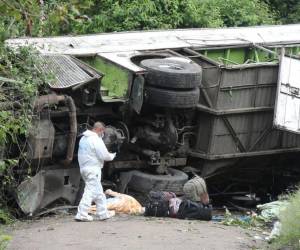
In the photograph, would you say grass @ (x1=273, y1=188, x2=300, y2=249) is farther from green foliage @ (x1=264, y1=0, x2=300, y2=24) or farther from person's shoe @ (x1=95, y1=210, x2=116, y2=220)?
green foliage @ (x1=264, y1=0, x2=300, y2=24)

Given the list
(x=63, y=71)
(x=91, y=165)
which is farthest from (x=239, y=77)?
(x=91, y=165)

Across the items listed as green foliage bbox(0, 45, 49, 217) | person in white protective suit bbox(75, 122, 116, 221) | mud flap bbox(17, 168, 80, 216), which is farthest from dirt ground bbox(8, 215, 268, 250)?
green foliage bbox(0, 45, 49, 217)

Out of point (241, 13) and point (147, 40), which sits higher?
point (241, 13)

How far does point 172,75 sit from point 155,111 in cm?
73

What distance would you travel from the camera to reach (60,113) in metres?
11.2

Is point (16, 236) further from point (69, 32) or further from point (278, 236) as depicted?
point (69, 32)

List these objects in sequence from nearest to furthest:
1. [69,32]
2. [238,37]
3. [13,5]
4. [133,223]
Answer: [13,5] < [133,223] < [238,37] < [69,32]

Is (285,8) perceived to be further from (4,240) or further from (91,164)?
(4,240)

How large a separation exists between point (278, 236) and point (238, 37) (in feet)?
22.3

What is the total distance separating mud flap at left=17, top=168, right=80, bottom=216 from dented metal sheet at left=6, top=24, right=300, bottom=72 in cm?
182

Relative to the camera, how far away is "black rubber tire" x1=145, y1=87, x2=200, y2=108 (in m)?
11.9

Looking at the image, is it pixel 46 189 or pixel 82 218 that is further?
pixel 46 189

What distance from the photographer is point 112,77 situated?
487 inches

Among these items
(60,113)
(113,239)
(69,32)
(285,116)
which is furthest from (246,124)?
(69,32)
